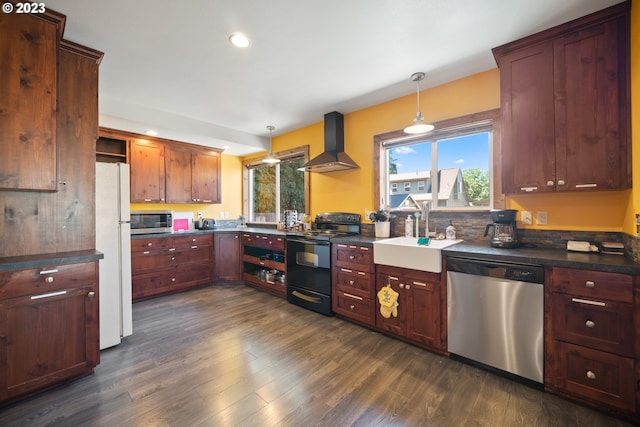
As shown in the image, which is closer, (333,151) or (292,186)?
(333,151)

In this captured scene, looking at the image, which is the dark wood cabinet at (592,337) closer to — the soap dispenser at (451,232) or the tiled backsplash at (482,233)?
the tiled backsplash at (482,233)

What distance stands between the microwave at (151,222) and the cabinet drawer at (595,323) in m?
4.65

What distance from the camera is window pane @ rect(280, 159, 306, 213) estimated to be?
14.9ft

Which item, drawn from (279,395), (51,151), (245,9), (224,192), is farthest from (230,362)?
(224,192)

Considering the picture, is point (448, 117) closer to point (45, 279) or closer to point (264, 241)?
point (264, 241)

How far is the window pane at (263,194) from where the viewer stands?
5133mm

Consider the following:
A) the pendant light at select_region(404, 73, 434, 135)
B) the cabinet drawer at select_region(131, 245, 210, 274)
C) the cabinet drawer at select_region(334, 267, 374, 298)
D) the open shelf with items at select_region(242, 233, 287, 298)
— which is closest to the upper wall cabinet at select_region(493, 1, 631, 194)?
the pendant light at select_region(404, 73, 434, 135)

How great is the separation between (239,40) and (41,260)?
7.22ft

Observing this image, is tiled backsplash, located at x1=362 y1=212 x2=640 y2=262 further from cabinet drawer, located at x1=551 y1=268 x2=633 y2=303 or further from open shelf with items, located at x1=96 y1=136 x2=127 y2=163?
open shelf with items, located at x1=96 y1=136 x2=127 y2=163

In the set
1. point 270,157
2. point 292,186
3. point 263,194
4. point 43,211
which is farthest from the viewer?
Answer: point 263,194

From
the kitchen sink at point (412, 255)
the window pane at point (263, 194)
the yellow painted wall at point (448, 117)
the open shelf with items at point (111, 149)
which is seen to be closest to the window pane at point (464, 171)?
the yellow painted wall at point (448, 117)

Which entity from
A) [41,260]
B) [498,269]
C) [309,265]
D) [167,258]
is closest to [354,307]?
[309,265]

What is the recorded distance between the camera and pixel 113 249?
248 cm

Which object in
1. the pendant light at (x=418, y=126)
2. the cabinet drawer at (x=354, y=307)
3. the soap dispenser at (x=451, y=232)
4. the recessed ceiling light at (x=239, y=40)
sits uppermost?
the recessed ceiling light at (x=239, y=40)
